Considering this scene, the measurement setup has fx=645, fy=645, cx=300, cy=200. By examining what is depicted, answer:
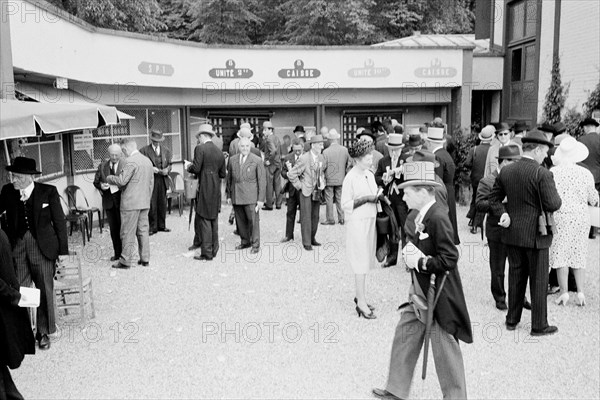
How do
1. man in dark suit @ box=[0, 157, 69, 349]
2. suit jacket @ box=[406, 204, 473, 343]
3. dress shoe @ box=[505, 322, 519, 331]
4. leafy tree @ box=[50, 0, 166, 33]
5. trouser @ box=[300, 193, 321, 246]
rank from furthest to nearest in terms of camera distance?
leafy tree @ box=[50, 0, 166, 33] < trouser @ box=[300, 193, 321, 246] < dress shoe @ box=[505, 322, 519, 331] < man in dark suit @ box=[0, 157, 69, 349] < suit jacket @ box=[406, 204, 473, 343]

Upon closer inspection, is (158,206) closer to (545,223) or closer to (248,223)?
(248,223)

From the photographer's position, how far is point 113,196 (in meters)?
9.82

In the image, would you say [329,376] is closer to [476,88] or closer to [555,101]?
[555,101]

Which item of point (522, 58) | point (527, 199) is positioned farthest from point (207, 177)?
point (522, 58)

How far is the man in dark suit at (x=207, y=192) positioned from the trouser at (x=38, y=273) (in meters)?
3.74

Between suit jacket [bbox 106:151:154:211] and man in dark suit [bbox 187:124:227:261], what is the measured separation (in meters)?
0.89

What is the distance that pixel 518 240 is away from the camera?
657cm

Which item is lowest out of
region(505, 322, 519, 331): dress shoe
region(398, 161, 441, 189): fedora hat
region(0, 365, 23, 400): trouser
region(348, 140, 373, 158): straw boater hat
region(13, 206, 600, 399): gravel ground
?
region(13, 206, 600, 399): gravel ground

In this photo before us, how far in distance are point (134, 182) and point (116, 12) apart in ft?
52.8

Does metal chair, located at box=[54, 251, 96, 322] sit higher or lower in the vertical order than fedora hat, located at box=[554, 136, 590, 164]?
lower

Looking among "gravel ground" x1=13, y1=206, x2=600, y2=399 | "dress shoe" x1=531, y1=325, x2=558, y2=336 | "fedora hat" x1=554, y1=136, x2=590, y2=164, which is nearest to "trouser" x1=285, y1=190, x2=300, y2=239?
"gravel ground" x1=13, y1=206, x2=600, y2=399

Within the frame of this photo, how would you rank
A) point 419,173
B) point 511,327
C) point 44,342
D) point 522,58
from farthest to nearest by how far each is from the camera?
point 522,58, point 511,327, point 44,342, point 419,173

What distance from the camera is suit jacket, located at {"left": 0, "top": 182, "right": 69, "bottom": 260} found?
20.8ft

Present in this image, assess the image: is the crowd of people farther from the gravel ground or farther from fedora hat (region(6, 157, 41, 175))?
the gravel ground
